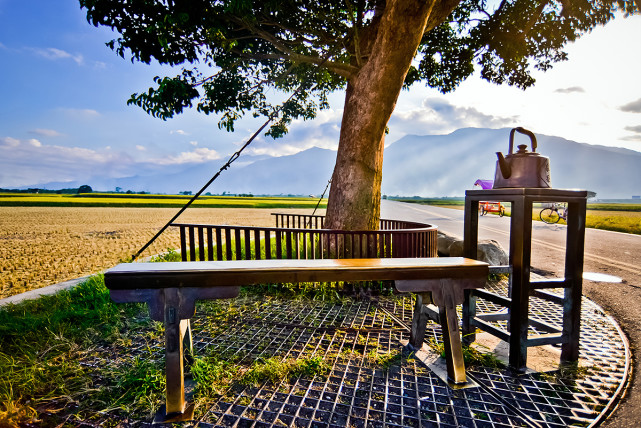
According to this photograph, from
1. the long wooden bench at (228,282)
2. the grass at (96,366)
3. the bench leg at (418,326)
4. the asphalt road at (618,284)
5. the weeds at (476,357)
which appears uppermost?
the long wooden bench at (228,282)

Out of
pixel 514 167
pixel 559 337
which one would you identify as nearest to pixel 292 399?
pixel 559 337

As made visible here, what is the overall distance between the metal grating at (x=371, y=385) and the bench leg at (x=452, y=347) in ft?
0.37

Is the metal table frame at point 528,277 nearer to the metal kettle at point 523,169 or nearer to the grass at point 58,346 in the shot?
the metal kettle at point 523,169

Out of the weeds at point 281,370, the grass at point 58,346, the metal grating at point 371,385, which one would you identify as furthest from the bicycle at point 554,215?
the grass at point 58,346

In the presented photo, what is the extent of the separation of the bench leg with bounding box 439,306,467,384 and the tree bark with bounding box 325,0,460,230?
3322 mm

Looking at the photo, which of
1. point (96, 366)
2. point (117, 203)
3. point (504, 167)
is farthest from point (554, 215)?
point (117, 203)

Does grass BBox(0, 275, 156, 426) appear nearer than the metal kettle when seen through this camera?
Yes

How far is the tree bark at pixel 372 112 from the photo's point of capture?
5.15 metres

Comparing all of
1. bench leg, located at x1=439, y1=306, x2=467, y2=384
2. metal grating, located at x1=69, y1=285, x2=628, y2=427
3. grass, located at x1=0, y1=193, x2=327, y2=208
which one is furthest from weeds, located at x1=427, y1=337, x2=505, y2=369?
grass, located at x1=0, y1=193, x2=327, y2=208

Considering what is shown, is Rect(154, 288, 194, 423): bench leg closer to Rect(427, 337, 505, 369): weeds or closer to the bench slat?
the bench slat

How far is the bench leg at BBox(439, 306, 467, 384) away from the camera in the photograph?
8.53ft

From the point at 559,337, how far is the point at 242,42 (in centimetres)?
832

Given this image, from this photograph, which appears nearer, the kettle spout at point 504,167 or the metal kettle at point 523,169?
the metal kettle at point 523,169

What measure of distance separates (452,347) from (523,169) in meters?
1.61
